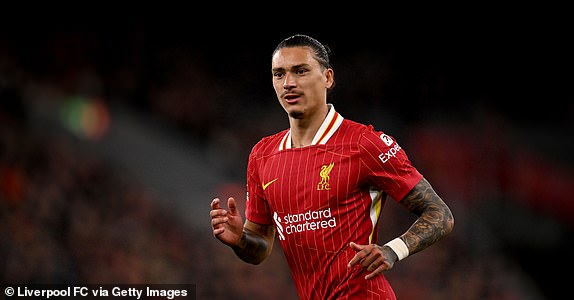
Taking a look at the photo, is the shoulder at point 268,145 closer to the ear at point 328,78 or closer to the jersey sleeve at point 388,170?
the ear at point 328,78

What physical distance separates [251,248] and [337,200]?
0.67 meters

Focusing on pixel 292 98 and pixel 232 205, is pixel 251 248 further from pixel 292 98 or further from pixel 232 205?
pixel 292 98

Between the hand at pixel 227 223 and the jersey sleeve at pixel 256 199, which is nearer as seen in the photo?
the hand at pixel 227 223

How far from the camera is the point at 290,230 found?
3811 mm

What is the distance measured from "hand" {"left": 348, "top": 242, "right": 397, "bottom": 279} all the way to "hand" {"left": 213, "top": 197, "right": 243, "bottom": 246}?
2.54 ft

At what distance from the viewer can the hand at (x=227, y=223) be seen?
3.79 meters

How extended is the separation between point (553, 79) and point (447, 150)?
2.48 meters

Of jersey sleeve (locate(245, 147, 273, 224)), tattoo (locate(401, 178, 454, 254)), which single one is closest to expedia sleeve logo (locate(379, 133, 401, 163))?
tattoo (locate(401, 178, 454, 254))

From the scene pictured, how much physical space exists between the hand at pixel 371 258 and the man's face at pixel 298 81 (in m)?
0.94

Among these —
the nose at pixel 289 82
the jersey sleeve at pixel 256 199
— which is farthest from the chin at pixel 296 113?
the jersey sleeve at pixel 256 199

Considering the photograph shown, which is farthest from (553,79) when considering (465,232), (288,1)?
(288,1)

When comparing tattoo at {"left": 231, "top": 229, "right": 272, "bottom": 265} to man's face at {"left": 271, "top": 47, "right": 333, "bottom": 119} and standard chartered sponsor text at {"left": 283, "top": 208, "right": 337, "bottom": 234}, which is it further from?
man's face at {"left": 271, "top": 47, "right": 333, "bottom": 119}

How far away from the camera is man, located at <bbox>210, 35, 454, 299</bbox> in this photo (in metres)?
3.63

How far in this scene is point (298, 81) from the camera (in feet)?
12.8
